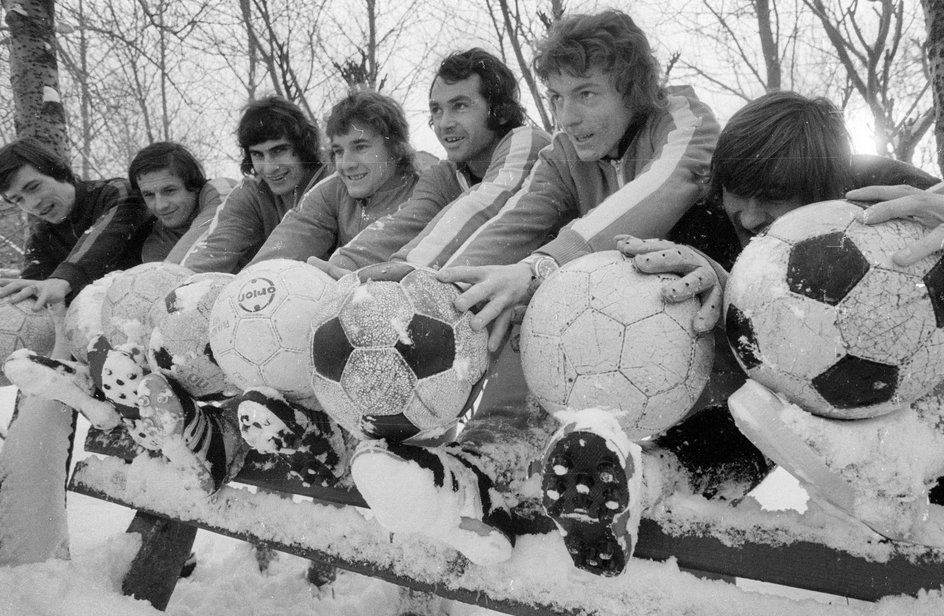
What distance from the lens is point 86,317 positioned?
209 cm

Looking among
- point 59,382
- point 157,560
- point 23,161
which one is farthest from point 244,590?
point 23,161

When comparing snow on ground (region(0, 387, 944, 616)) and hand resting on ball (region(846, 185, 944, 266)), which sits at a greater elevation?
hand resting on ball (region(846, 185, 944, 266))

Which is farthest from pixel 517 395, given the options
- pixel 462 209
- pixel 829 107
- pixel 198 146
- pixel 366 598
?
pixel 198 146

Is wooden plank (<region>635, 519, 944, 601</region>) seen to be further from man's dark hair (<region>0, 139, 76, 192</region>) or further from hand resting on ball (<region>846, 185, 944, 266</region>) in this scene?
man's dark hair (<region>0, 139, 76, 192</region>)

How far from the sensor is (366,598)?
2527 mm

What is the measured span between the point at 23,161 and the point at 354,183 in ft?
5.90

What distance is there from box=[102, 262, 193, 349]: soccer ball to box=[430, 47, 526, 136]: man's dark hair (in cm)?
135

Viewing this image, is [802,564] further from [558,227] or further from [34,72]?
[34,72]

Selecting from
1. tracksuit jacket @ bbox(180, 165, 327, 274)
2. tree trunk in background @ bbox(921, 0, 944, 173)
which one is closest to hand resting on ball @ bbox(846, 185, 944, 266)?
tracksuit jacket @ bbox(180, 165, 327, 274)

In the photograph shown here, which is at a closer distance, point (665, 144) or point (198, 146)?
point (665, 144)

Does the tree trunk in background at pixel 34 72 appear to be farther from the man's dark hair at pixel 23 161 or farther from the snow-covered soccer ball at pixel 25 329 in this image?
the snow-covered soccer ball at pixel 25 329

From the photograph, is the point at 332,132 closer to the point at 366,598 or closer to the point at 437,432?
the point at 437,432

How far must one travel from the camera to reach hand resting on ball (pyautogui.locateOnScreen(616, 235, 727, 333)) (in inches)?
45.6

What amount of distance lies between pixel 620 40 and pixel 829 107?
2.21ft
